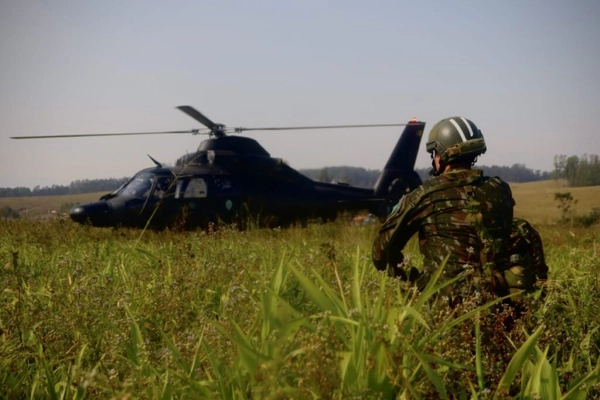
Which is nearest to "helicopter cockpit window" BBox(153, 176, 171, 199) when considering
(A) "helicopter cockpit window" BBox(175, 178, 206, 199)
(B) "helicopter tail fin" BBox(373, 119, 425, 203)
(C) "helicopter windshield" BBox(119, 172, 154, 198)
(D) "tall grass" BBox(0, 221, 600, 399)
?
(C) "helicopter windshield" BBox(119, 172, 154, 198)

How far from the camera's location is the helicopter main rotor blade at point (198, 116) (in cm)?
1056

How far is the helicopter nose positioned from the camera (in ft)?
35.5

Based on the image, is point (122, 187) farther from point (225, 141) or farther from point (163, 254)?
point (163, 254)

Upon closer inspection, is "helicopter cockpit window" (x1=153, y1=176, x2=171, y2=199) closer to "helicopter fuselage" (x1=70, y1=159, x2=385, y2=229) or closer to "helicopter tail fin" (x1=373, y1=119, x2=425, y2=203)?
"helicopter fuselage" (x1=70, y1=159, x2=385, y2=229)

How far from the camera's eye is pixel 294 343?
1854 mm

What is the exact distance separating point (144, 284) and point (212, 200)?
7575 mm

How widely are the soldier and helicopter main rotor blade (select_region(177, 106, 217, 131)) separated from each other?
7.72m

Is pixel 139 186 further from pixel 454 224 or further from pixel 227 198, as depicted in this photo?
pixel 454 224

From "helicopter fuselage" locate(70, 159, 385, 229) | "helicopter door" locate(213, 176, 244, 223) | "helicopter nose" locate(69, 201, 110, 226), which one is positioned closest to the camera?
"helicopter nose" locate(69, 201, 110, 226)

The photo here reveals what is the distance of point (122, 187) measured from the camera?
11500mm

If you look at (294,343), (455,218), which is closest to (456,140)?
(455,218)

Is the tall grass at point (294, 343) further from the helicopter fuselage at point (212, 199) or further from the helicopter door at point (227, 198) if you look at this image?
the helicopter door at point (227, 198)

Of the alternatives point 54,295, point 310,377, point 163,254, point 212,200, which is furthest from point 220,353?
point 212,200

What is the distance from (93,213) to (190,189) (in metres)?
2.07
